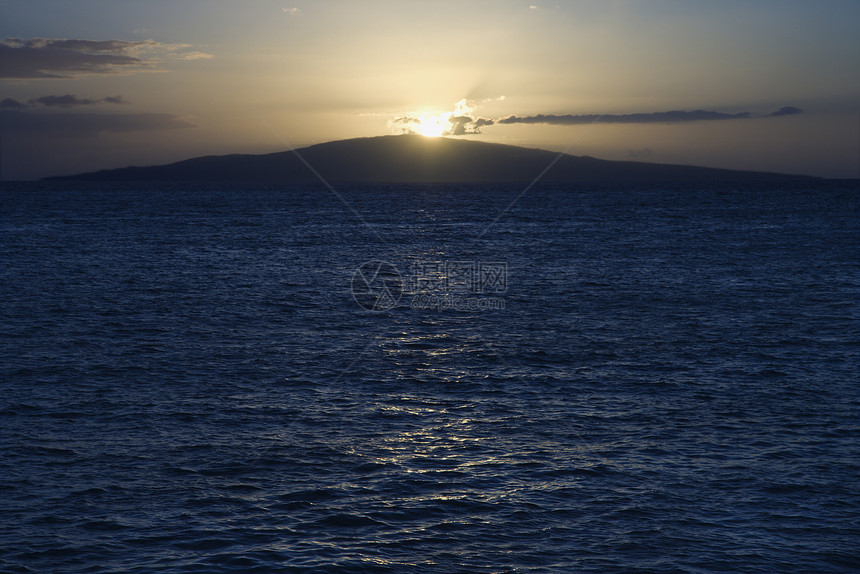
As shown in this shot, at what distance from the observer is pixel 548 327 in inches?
1549

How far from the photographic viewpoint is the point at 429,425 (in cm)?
2364

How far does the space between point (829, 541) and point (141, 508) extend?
16365 mm

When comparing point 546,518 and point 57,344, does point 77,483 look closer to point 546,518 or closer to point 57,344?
point 546,518

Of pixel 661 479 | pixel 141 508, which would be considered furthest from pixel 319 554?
pixel 661 479

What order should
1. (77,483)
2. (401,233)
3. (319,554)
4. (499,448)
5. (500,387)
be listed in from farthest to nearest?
(401,233) → (500,387) → (499,448) → (77,483) → (319,554)
